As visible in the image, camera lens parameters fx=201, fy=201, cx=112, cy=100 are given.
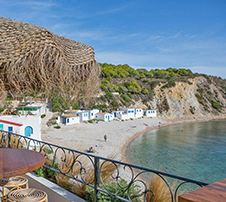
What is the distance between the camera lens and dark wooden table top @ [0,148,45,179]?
1.76 meters

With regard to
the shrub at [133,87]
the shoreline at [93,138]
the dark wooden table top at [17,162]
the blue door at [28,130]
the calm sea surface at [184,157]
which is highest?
the shrub at [133,87]

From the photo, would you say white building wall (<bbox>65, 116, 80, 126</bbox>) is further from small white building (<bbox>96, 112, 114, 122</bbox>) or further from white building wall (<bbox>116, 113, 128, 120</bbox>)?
white building wall (<bbox>116, 113, 128, 120</bbox>)

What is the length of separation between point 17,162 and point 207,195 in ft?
6.04

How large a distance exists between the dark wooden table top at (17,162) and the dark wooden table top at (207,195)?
61.1 inches

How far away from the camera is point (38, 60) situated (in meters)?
1.63

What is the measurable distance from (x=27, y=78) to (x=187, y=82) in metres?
62.9

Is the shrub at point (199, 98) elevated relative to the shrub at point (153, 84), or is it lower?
lower

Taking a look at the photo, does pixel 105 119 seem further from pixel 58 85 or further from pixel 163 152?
pixel 58 85

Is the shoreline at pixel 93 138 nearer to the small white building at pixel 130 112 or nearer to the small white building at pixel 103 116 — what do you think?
the small white building at pixel 103 116

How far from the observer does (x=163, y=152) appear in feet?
69.0

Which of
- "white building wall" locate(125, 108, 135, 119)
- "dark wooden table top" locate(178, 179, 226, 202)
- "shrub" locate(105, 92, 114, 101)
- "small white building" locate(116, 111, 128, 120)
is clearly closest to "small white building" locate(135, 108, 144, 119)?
"white building wall" locate(125, 108, 135, 119)

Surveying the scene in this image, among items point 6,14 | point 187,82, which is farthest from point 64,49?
point 187,82

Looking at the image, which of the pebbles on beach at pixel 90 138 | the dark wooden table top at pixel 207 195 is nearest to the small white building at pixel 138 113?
the pebbles on beach at pixel 90 138

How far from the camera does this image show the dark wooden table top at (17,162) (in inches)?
69.5
